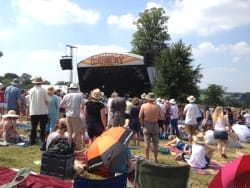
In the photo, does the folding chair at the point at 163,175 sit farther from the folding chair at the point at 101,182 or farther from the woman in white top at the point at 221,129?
the woman in white top at the point at 221,129

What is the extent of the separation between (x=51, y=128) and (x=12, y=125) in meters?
1.06

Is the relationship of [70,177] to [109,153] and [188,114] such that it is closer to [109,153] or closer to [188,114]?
[109,153]

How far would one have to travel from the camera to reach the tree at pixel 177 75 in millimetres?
36094

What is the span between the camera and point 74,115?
906 centimetres

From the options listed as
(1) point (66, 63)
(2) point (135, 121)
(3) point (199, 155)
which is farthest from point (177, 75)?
(3) point (199, 155)

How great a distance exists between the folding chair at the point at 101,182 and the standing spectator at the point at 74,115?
4.46 metres

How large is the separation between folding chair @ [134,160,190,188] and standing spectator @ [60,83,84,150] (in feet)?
14.5

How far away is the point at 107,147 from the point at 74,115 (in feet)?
9.50

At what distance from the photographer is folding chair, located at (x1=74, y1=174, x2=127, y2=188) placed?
14.9 ft

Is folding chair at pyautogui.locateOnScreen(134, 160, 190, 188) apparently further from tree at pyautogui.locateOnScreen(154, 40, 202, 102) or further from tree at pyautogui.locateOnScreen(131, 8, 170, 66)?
tree at pyautogui.locateOnScreen(131, 8, 170, 66)

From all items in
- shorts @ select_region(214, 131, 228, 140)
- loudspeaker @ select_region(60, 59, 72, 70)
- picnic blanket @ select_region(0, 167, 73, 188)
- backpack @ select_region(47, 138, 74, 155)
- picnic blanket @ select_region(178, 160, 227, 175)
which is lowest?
picnic blanket @ select_region(178, 160, 227, 175)

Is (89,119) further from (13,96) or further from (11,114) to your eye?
(13,96)

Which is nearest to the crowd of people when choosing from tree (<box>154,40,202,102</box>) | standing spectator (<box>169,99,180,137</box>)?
standing spectator (<box>169,99,180,137</box>)

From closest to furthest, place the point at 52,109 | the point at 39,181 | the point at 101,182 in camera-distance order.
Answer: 1. the point at 101,182
2. the point at 39,181
3. the point at 52,109
